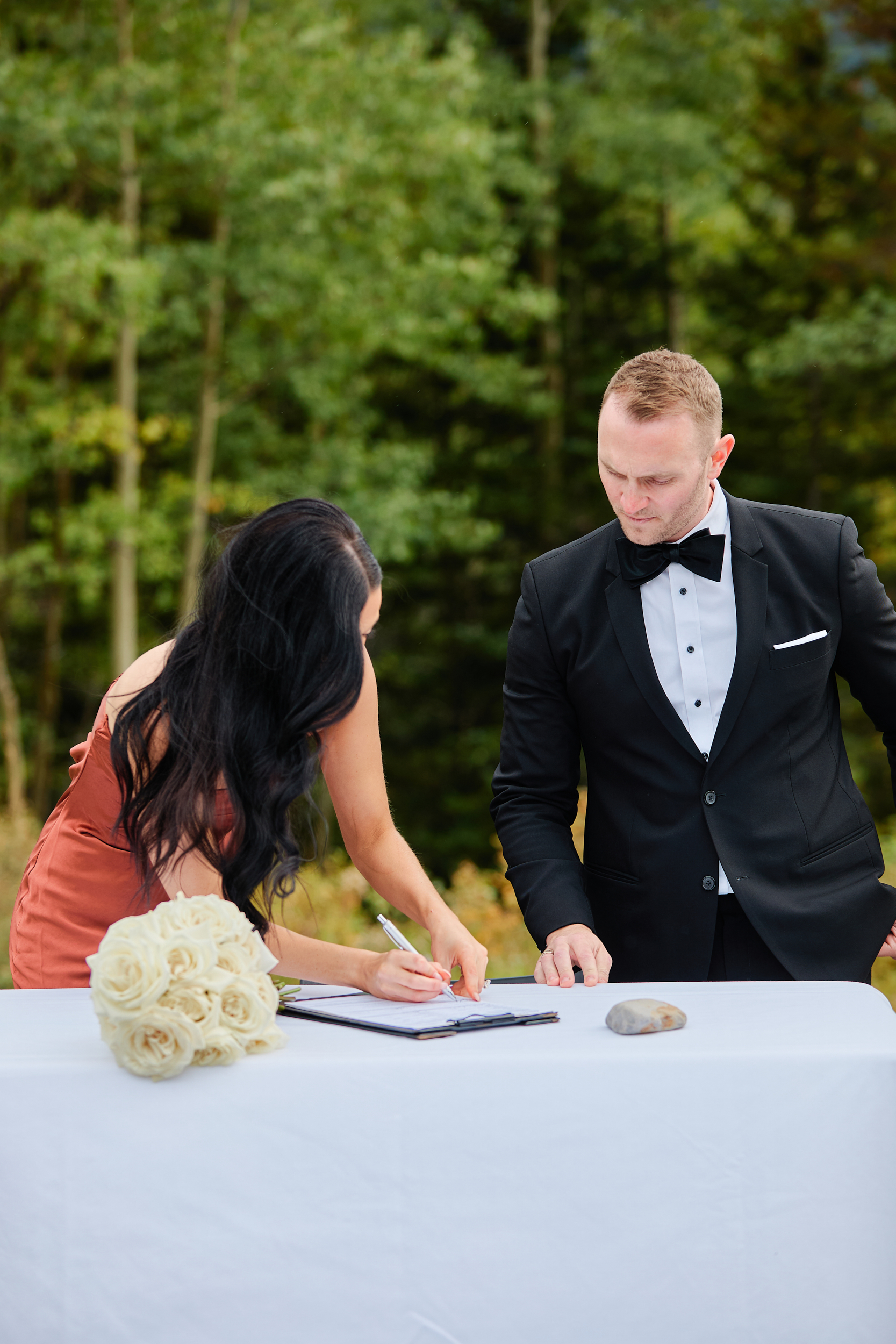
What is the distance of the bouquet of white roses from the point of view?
1.55 metres

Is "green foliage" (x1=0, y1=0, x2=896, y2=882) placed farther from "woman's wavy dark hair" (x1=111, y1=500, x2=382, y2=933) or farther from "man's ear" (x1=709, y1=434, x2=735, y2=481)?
"woman's wavy dark hair" (x1=111, y1=500, x2=382, y2=933)

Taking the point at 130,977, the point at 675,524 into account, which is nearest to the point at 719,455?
the point at 675,524

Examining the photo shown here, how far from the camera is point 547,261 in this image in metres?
14.7

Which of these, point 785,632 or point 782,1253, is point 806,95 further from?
point 782,1253

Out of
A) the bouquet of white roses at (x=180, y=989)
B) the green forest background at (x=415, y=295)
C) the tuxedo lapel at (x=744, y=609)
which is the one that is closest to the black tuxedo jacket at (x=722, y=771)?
the tuxedo lapel at (x=744, y=609)

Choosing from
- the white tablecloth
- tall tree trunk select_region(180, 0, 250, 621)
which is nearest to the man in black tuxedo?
the white tablecloth

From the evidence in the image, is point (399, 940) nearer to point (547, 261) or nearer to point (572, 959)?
point (572, 959)

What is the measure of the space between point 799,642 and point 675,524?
324 mm

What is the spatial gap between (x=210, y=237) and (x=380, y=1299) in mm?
12494

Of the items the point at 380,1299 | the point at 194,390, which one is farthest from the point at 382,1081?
the point at 194,390

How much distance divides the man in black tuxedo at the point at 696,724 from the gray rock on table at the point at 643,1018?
510mm

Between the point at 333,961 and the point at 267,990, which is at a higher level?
the point at 267,990

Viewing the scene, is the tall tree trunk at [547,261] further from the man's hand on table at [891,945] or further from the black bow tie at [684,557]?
the man's hand on table at [891,945]

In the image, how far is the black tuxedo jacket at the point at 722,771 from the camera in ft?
7.86
